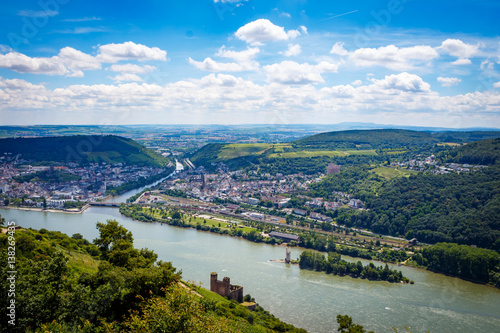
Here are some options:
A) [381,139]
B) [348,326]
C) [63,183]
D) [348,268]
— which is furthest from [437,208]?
[381,139]

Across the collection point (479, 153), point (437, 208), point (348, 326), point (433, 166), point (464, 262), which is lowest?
point (464, 262)

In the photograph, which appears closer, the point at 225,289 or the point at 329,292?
the point at 225,289

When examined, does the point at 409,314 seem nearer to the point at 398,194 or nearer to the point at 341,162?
the point at 398,194

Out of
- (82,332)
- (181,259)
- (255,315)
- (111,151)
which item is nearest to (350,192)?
(181,259)

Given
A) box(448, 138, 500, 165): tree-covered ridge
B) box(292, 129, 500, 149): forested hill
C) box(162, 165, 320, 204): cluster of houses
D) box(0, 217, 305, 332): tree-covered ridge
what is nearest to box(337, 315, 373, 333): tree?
box(0, 217, 305, 332): tree-covered ridge

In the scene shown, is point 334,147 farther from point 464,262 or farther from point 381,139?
point 464,262

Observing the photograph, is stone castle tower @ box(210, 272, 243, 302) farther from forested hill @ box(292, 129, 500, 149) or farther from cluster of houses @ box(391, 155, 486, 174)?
forested hill @ box(292, 129, 500, 149)
